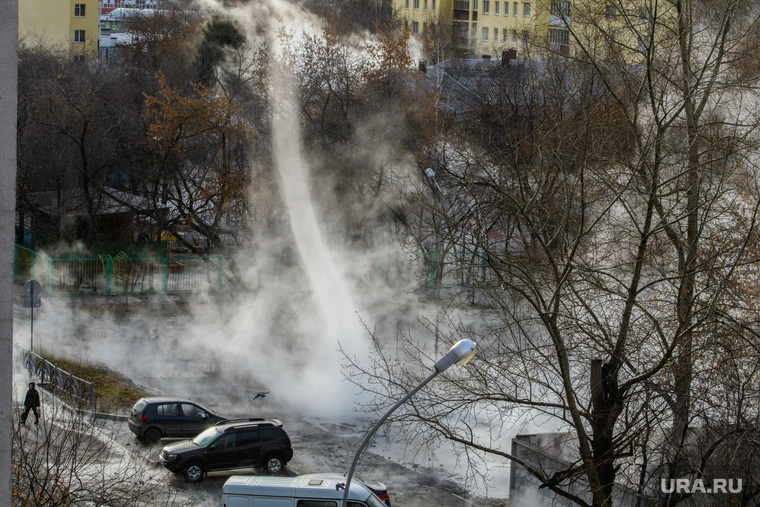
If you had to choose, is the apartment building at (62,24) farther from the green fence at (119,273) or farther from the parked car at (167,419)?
the parked car at (167,419)

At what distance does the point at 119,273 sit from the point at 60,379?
9895 millimetres

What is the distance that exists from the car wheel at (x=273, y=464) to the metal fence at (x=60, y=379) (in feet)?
13.5

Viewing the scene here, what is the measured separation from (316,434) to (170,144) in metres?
17.4

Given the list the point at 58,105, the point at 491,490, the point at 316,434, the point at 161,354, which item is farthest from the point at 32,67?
the point at 491,490

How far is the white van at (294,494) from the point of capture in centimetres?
979

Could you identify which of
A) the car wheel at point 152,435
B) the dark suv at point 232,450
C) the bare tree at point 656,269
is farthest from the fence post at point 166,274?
the bare tree at point 656,269

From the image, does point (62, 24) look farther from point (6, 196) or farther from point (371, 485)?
point (6, 196)

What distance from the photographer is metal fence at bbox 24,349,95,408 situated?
14992 mm

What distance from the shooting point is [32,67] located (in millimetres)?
38594

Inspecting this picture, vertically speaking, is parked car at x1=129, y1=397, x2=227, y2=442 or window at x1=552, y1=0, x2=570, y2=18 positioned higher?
window at x1=552, y1=0, x2=570, y2=18

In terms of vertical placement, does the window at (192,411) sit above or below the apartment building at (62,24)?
below

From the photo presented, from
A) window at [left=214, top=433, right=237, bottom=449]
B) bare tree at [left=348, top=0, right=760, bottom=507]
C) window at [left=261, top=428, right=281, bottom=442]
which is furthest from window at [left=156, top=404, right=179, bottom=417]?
bare tree at [left=348, top=0, right=760, bottom=507]

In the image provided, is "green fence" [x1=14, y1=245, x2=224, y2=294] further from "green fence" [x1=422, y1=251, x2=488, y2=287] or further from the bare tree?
the bare tree

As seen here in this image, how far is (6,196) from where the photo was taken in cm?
430
